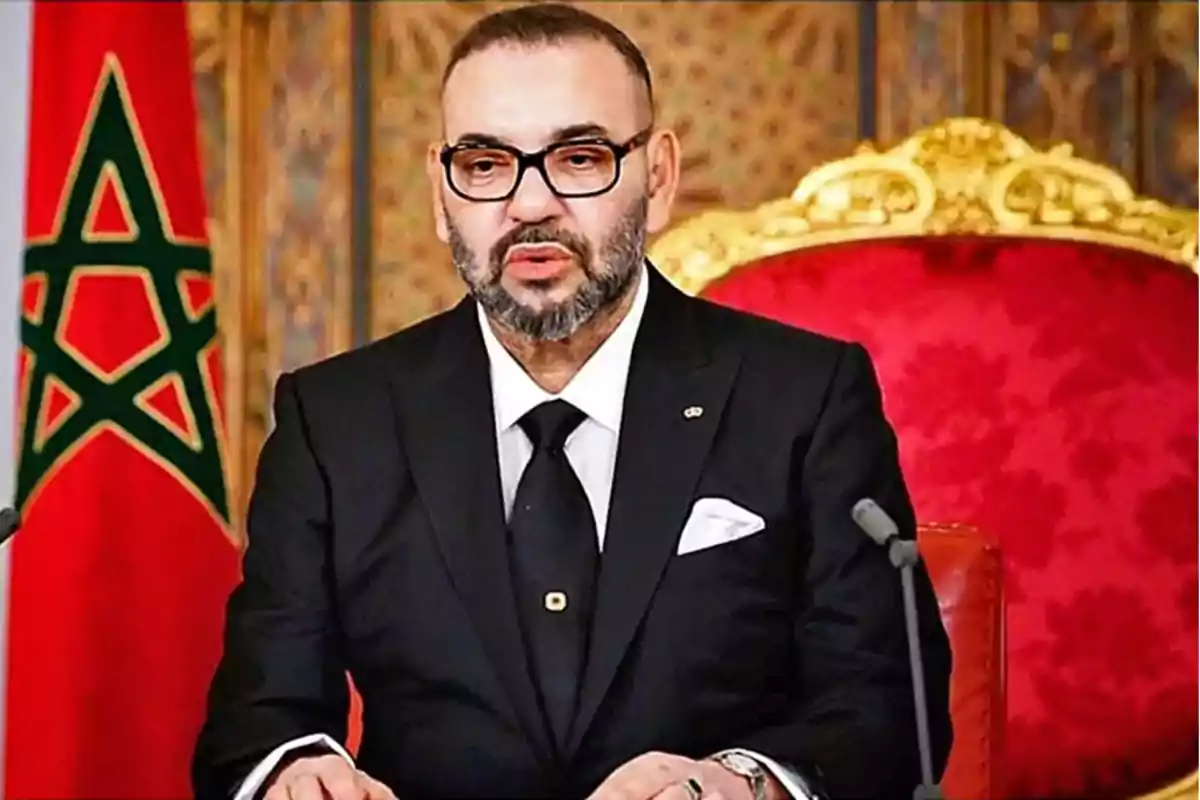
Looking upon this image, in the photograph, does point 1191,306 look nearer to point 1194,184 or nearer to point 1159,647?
point 1159,647

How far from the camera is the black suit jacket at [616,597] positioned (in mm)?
1587

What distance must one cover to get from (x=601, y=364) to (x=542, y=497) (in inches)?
5.1

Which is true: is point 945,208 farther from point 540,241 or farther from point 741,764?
point 741,764

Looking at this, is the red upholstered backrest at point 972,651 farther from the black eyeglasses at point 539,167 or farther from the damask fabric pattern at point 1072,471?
the black eyeglasses at point 539,167

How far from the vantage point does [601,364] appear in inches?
66.4

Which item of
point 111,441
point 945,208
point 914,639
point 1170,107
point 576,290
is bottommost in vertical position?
point 914,639

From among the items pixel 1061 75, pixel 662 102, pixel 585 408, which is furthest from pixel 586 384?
pixel 1061 75

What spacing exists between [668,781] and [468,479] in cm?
33

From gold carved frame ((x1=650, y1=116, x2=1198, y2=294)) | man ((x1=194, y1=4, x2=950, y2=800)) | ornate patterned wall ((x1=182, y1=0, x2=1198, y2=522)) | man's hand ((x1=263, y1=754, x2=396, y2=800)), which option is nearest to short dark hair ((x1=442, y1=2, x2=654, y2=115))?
man ((x1=194, y1=4, x2=950, y2=800))

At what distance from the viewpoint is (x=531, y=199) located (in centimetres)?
159

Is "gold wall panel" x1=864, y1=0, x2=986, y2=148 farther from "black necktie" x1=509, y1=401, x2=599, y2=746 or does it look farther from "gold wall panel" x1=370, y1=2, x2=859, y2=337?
"black necktie" x1=509, y1=401, x2=599, y2=746

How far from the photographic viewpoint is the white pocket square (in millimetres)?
1618

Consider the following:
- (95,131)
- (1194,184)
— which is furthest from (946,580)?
(1194,184)

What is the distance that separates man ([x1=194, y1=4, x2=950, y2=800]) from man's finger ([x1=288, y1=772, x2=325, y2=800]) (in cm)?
6
